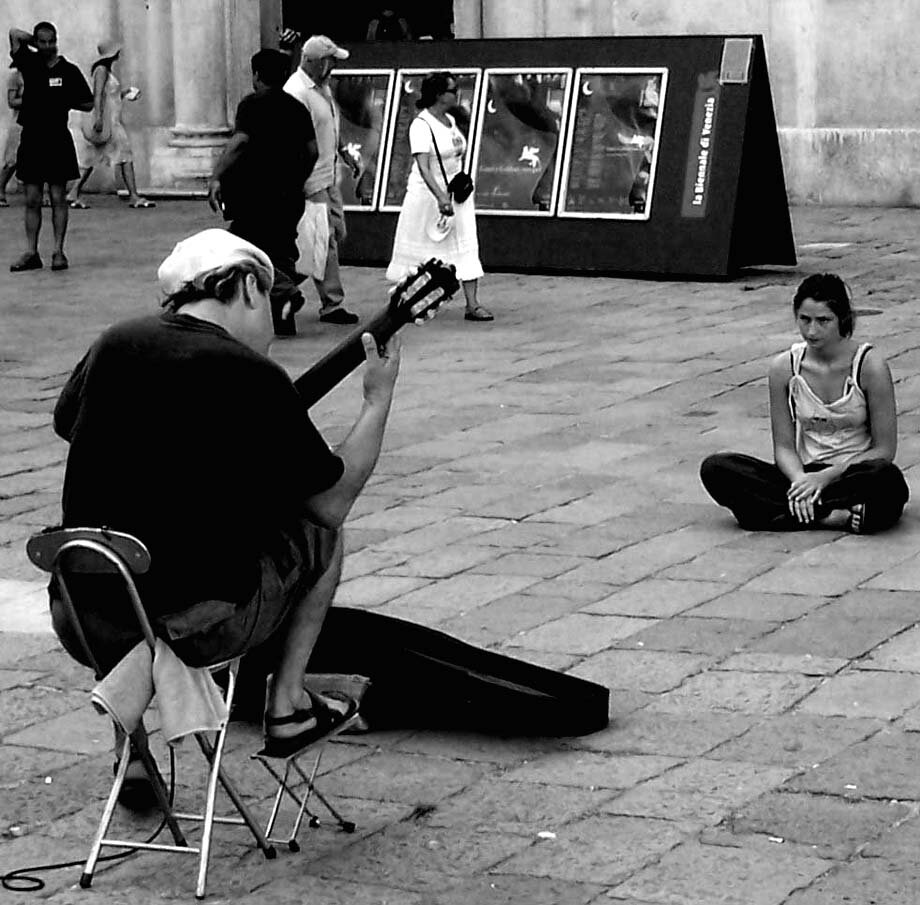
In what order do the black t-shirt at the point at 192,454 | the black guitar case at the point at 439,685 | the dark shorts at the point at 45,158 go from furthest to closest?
the dark shorts at the point at 45,158
the black guitar case at the point at 439,685
the black t-shirt at the point at 192,454

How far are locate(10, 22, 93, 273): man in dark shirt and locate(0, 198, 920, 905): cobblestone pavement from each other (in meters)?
3.38

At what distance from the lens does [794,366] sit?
7191 mm

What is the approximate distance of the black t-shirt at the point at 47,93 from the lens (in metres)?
14.3

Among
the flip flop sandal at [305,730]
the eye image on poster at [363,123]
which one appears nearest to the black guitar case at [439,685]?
the flip flop sandal at [305,730]

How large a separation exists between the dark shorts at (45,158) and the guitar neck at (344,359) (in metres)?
10.2

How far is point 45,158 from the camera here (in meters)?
14.2

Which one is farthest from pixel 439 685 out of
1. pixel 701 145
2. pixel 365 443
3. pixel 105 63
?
pixel 105 63

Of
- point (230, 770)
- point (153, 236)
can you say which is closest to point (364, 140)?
point (153, 236)

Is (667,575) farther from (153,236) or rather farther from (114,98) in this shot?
(114,98)

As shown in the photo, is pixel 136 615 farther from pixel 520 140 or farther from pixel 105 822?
pixel 520 140

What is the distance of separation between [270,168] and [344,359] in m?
7.10

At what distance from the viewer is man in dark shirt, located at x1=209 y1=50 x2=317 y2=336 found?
11.2 meters

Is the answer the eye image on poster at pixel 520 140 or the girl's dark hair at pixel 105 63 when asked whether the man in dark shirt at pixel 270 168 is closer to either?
the eye image on poster at pixel 520 140

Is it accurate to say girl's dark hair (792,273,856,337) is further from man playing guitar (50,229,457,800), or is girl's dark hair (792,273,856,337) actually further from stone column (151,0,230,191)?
stone column (151,0,230,191)
